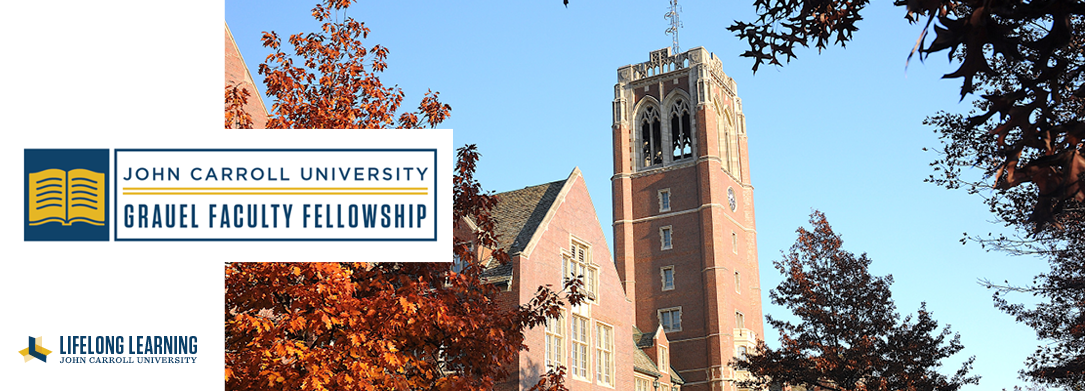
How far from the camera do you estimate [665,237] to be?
68.6 meters

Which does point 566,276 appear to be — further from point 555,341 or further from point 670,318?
point 670,318

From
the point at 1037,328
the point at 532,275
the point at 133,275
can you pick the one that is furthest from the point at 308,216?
the point at 532,275

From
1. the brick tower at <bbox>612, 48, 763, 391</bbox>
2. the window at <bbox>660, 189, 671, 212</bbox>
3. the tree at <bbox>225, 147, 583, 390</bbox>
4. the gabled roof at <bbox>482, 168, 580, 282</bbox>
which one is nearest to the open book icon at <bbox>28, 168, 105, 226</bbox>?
the tree at <bbox>225, 147, 583, 390</bbox>

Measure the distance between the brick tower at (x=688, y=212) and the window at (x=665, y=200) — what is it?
78 millimetres

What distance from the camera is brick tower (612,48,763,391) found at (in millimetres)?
63969

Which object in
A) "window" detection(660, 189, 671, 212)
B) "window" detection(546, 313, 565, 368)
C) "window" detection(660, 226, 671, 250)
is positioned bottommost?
"window" detection(546, 313, 565, 368)

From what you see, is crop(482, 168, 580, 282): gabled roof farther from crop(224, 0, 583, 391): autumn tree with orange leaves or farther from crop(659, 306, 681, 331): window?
crop(659, 306, 681, 331): window

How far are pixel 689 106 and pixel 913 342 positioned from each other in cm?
4731

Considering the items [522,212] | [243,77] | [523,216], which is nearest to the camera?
[243,77]

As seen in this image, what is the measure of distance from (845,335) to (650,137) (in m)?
47.1

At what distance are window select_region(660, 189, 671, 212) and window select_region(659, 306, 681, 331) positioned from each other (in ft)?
27.3

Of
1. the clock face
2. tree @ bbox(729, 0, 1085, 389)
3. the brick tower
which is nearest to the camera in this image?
tree @ bbox(729, 0, 1085, 389)

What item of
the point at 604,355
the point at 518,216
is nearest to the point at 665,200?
the point at 604,355

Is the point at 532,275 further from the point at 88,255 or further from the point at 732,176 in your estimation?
the point at 732,176
